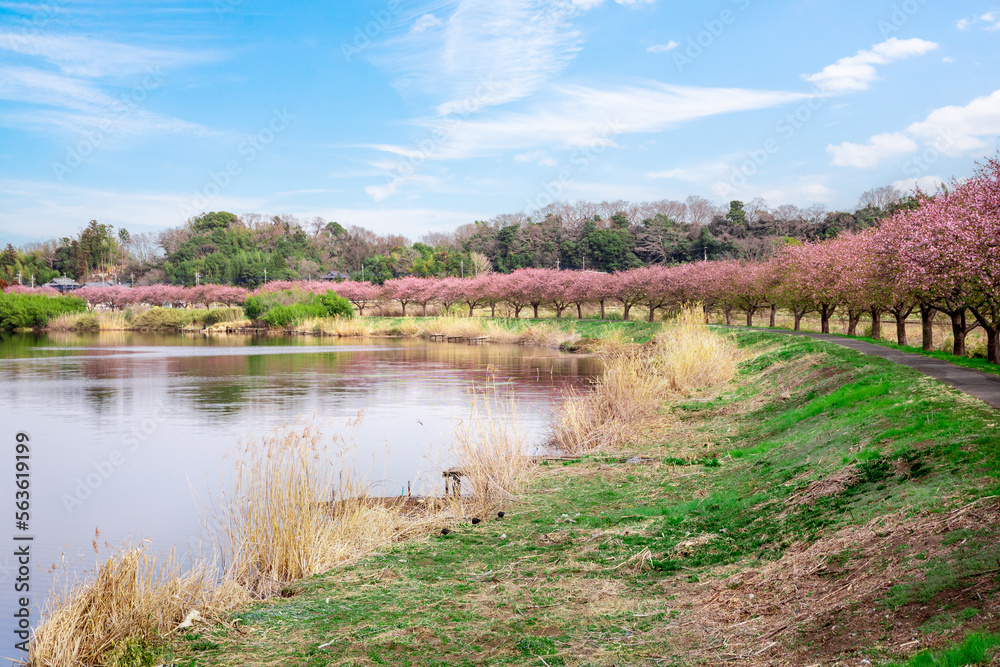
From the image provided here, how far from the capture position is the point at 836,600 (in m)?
5.61

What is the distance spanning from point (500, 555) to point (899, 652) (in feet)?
15.6

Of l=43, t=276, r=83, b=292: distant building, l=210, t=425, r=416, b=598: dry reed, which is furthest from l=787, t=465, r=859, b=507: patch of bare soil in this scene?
l=43, t=276, r=83, b=292: distant building

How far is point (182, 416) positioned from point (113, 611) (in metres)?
16.0

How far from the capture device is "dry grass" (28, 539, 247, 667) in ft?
20.4


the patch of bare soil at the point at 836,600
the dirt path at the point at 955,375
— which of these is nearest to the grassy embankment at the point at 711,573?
the patch of bare soil at the point at 836,600

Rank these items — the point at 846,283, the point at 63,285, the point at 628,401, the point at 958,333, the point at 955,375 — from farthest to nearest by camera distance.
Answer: the point at 63,285 → the point at 846,283 → the point at 958,333 → the point at 628,401 → the point at 955,375

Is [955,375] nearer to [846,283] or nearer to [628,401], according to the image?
[628,401]

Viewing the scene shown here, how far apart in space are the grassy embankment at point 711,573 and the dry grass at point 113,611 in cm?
34

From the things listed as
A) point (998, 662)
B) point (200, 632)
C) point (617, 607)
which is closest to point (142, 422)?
point (200, 632)

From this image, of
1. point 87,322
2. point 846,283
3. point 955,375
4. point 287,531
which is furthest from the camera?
point 87,322

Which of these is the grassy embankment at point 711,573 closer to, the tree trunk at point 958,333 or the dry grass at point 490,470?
the dry grass at point 490,470

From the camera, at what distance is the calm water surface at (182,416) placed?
11.9 m

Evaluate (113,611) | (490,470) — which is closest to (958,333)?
(490,470)

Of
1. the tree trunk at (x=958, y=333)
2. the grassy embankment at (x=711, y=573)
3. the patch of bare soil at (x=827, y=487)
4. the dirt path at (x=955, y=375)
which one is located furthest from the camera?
the tree trunk at (x=958, y=333)
